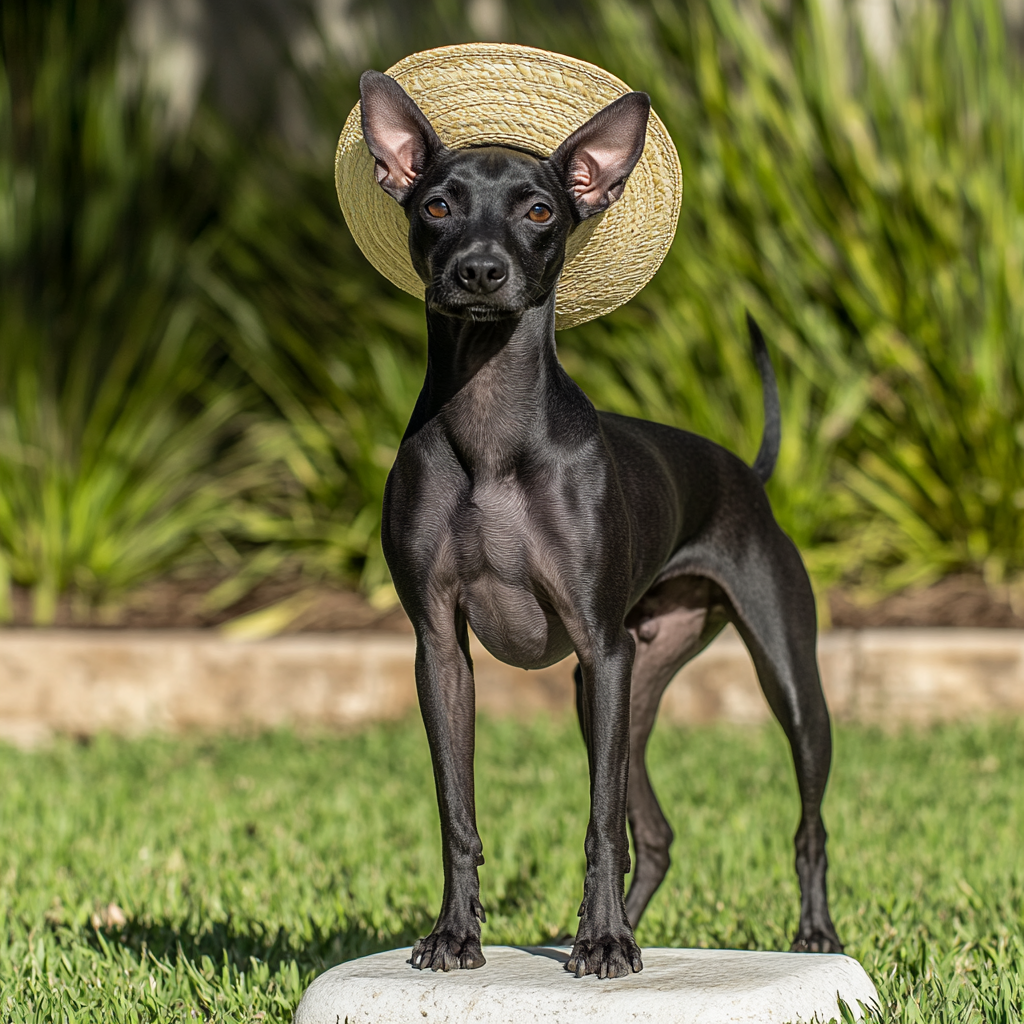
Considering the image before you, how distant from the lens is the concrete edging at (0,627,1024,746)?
20.8ft

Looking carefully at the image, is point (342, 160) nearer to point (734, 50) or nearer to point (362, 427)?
point (362, 427)

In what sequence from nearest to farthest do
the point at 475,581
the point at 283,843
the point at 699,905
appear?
1. the point at 475,581
2. the point at 699,905
3. the point at 283,843

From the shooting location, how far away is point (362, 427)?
7371 millimetres

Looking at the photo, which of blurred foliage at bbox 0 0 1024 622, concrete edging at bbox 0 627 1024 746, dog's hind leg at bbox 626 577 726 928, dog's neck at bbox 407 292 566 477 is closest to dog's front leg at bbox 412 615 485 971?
dog's neck at bbox 407 292 566 477

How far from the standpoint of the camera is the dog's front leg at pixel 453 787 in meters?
2.73

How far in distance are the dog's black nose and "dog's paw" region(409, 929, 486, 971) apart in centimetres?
126

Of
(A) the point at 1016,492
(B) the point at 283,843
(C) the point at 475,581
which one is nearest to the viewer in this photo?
(C) the point at 475,581

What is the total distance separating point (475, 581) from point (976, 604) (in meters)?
4.55

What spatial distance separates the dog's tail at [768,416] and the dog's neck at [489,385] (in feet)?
3.76

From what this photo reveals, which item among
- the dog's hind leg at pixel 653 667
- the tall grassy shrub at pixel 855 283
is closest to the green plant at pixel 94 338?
the tall grassy shrub at pixel 855 283

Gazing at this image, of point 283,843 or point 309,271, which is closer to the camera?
point 283,843

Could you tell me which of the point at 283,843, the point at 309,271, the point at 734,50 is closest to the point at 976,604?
the point at 734,50

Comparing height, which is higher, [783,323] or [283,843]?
[783,323]

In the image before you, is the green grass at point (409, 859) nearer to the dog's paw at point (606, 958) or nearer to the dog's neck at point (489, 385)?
the dog's paw at point (606, 958)
